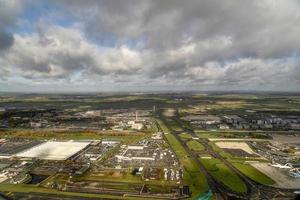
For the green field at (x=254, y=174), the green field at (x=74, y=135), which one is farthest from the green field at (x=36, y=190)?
the green field at (x=74, y=135)

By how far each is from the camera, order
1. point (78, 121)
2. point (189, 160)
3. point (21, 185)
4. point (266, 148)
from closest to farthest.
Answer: point (21, 185)
point (189, 160)
point (266, 148)
point (78, 121)

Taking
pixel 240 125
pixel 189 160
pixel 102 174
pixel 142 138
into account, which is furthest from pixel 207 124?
pixel 102 174

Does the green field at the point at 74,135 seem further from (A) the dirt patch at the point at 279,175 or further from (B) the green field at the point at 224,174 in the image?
(A) the dirt patch at the point at 279,175

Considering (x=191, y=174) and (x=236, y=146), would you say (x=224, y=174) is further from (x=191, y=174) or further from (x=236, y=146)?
(x=236, y=146)

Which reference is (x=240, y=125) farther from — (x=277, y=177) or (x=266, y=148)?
(x=277, y=177)

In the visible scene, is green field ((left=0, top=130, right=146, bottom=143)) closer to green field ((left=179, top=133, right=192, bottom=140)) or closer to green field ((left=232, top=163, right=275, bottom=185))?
green field ((left=179, top=133, right=192, bottom=140))

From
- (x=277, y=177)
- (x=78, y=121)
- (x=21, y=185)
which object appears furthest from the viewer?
(x=78, y=121)
